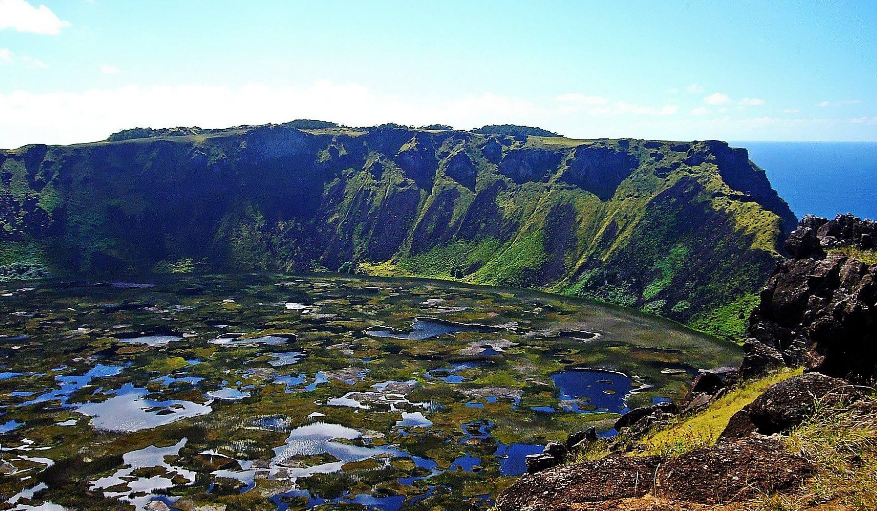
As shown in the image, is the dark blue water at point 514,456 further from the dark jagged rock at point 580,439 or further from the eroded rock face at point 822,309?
the eroded rock face at point 822,309

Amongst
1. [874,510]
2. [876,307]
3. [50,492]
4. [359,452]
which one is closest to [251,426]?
[359,452]

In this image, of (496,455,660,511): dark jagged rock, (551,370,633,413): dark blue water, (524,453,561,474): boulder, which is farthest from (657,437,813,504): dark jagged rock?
(551,370,633,413): dark blue water

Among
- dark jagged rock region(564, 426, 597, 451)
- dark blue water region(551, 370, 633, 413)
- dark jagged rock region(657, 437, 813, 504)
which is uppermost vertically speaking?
dark jagged rock region(657, 437, 813, 504)

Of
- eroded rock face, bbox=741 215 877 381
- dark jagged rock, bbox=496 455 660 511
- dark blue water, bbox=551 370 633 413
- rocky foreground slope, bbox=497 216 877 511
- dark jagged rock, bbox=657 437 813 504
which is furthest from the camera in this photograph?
dark blue water, bbox=551 370 633 413

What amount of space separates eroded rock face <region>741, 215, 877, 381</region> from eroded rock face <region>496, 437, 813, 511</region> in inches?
662

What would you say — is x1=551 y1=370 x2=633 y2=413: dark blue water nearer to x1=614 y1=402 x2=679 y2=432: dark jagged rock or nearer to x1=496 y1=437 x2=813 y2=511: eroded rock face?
x1=614 y1=402 x2=679 y2=432: dark jagged rock

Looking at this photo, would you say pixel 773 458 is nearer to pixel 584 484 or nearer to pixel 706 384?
pixel 584 484

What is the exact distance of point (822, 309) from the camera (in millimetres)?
52500

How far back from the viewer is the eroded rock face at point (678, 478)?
65.9 ft

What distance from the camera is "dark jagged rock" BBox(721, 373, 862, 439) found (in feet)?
83.8

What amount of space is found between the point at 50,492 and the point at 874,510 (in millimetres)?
96992

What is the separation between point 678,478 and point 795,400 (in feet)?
28.9

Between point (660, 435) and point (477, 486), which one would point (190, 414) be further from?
point (660, 435)

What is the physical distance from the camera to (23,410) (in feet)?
383
